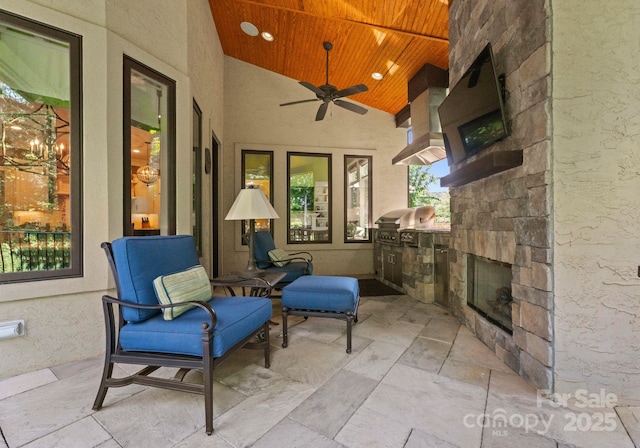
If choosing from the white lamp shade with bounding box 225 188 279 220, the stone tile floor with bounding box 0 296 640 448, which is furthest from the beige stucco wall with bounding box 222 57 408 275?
the stone tile floor with bounding box 0 296 640 448

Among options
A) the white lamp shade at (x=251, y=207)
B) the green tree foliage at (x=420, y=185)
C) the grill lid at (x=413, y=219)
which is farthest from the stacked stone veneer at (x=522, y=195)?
the green tree foliage at (x=420, y=185)

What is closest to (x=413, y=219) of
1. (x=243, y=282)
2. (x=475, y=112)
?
(x=475, y=112)

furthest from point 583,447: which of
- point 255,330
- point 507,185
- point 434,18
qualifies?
point 434,18

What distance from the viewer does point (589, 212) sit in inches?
66.9

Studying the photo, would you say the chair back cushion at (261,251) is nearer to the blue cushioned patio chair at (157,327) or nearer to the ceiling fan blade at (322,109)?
the blue cushioned patio chair at (157,327)

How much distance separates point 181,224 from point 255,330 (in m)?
1.73

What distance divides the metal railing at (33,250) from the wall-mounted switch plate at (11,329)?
1.18 feet

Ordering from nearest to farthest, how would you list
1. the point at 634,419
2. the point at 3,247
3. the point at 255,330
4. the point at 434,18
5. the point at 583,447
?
1. the point at 583,447
2. the point at 634,419
3. the point at 255,330
4. the point at 3,247
5. the point at 434,18

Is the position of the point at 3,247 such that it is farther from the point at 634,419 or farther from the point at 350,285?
the point at 634,419

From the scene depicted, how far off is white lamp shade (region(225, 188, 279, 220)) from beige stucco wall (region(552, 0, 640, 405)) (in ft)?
7.13

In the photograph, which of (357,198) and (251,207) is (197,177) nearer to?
(251,207)

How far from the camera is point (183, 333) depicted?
5.10ft

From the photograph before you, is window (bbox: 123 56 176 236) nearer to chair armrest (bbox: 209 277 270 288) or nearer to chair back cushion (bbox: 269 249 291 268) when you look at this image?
chair armrest (bbox: 209 277 270 288)

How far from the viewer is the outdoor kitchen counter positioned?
11.9 ft
